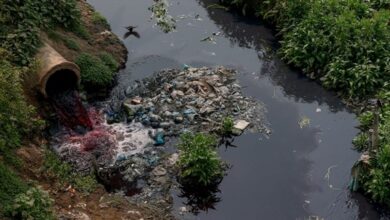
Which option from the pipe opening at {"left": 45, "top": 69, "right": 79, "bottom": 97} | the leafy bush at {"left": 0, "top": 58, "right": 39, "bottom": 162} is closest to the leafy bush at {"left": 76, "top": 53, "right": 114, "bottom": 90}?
the pipe opening at {"left": 45, "top": 69, "right": 79, "bottom": 97}

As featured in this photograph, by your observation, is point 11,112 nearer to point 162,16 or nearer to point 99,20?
point 99,20

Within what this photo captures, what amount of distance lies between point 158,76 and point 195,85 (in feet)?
4.28

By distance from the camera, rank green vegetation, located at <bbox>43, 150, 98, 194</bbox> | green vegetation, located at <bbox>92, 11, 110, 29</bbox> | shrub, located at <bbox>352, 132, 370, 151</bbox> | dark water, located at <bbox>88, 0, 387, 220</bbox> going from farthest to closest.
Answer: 1. green vegetation, located at <bbox>92, 11, 110, 29</bbox>
2. shrub, located at <bbox>352, 132, 370, 151</bbox>
3. dark water, located at <bbox>88, 0, 387, 220</bbox>
4. green vegetation, located at <bbox>43, 150, 98, 194</bbox>

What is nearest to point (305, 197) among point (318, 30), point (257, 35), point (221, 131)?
point (221, 131)

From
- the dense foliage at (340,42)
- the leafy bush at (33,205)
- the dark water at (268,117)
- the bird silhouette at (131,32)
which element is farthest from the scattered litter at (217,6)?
the leafy bush at (33,205)

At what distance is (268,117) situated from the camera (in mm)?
13445

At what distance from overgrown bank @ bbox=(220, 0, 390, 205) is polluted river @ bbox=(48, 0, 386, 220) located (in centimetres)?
43

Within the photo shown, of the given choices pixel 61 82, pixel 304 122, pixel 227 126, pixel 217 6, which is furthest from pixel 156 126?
pixel 217 6

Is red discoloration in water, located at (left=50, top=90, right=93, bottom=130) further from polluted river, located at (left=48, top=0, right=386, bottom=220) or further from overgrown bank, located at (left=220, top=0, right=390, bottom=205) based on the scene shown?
overgrown bank, located at (left=220, top=0, right=390, bottom=205)

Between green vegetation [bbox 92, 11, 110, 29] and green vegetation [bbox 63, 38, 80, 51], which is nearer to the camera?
green vegetation [bbox 63, 38, 80, 51]

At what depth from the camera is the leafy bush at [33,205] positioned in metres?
8.86

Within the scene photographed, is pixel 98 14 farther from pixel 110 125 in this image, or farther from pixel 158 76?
pixel 110 125

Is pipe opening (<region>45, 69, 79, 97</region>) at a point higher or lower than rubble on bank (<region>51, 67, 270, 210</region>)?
higher

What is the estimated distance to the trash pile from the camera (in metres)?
12.9
